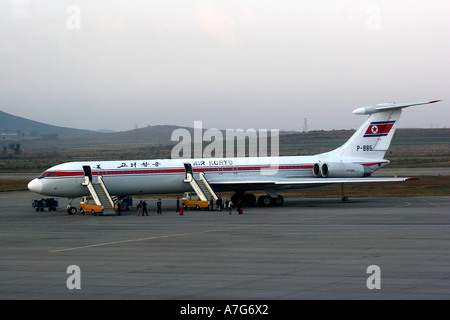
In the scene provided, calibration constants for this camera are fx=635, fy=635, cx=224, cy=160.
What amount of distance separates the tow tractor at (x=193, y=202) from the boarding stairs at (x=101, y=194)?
5680 millimetres

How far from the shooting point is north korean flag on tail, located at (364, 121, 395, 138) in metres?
55.1

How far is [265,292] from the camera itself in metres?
17.7

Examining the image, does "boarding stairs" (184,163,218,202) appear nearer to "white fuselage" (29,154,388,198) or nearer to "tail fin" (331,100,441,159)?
"white fuselage" (29,154,388,198)

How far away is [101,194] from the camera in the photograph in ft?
160

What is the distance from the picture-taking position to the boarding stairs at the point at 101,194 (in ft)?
156

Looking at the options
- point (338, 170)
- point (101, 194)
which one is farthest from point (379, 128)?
point (101, 194)

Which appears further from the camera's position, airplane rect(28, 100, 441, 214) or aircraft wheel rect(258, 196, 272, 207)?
aircraft wheel rect(258, 196, 272, 207)

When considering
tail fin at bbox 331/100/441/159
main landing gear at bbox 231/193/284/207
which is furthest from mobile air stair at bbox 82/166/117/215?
tail fin at bbox 331/100/441/159

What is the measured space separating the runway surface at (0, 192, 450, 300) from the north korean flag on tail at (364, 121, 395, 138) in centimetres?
1202

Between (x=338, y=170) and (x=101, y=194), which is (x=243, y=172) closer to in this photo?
(x=338, y=170)
